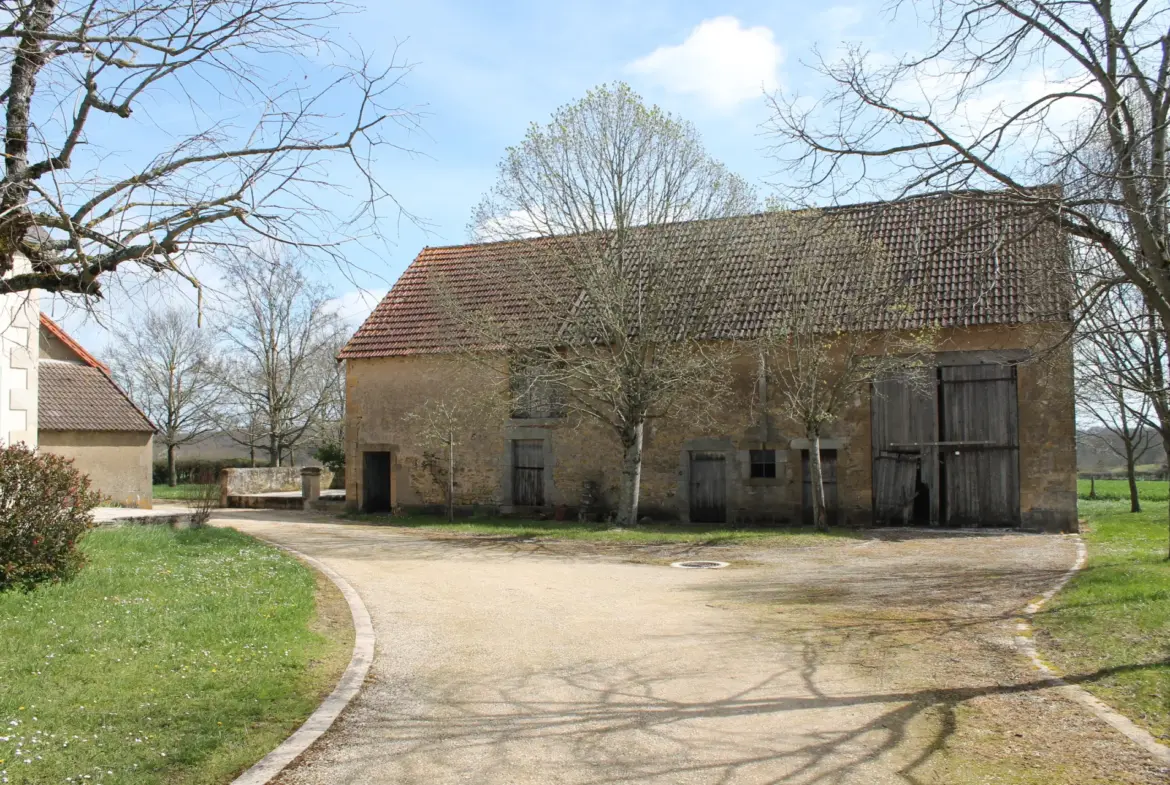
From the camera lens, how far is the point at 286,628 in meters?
8.10

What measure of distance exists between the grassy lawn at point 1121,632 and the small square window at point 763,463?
8.34 metres

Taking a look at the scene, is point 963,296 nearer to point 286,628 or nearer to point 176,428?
point 286,628

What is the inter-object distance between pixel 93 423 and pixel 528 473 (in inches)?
503

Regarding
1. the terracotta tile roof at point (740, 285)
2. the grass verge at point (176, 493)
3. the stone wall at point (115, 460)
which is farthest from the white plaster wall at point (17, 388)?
the grass verge at point (176, 493)

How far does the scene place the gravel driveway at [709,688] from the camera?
496 cm

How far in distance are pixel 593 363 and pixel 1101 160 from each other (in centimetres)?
1134

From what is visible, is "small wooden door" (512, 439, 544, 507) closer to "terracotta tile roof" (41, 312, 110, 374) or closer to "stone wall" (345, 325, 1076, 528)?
"stone wall" (345, 325, 1076, 528)

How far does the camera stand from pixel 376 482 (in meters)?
25.6

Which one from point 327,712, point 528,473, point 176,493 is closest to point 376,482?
point 528,473

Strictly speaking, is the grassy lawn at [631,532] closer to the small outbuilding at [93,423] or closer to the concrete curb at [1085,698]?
the concrete curb at [1085,698]

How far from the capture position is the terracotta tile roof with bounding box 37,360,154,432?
2516cm

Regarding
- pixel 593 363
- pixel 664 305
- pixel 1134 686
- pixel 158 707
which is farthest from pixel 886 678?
pixel 664 305

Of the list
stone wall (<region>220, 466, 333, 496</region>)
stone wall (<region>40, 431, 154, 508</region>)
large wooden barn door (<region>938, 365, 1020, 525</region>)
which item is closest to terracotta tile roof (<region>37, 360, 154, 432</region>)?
stone wall (<region>40, 431, 154, 508</region>)

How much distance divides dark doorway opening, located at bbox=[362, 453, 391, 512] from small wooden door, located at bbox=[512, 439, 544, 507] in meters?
4.28
